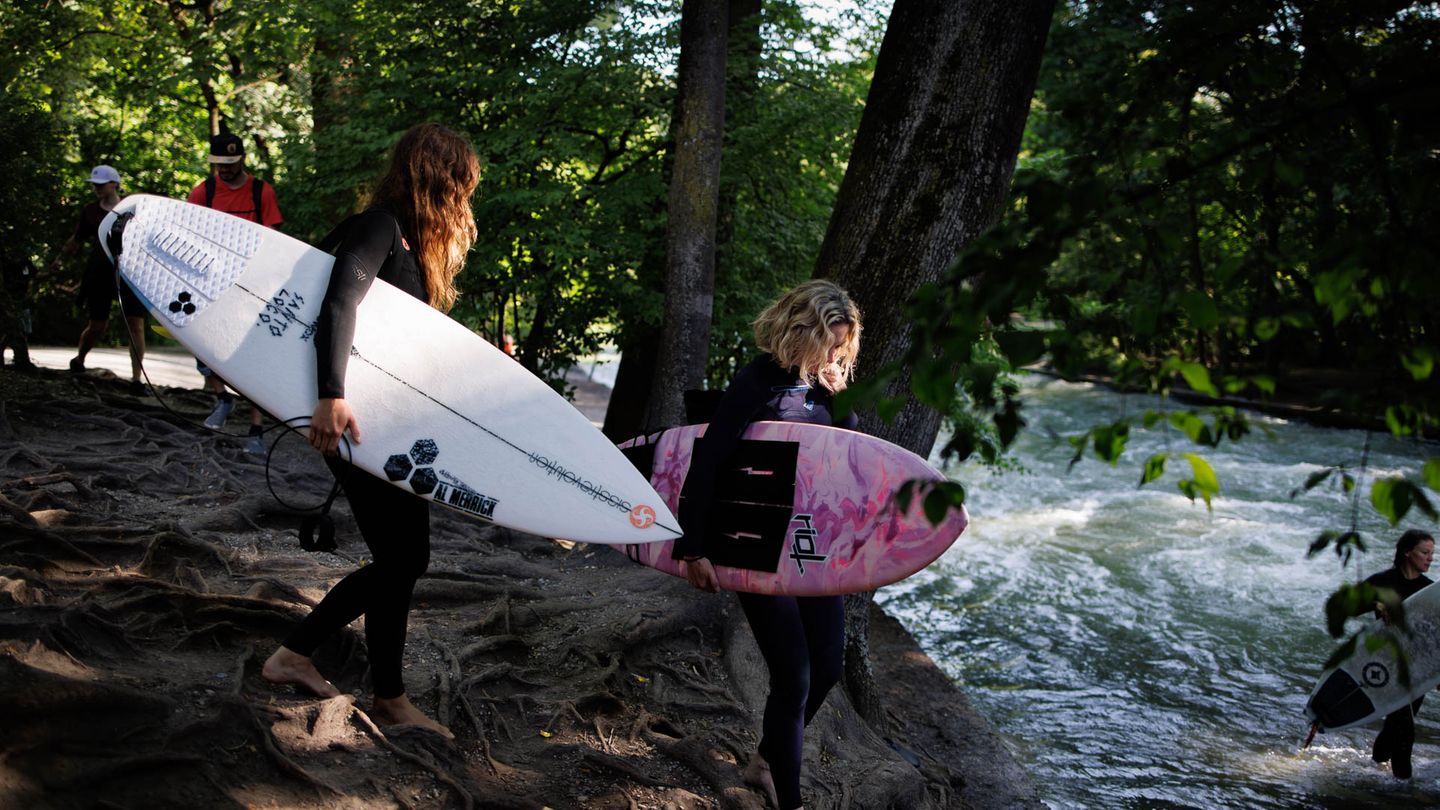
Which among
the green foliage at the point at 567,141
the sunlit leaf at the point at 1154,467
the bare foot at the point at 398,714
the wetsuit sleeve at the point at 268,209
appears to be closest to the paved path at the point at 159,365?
the green foliage at the point at 567,141

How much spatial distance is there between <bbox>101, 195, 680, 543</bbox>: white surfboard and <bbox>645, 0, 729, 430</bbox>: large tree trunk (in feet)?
8.36

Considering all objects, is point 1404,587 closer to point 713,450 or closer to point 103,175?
point 713,450

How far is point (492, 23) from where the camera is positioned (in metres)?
8.00

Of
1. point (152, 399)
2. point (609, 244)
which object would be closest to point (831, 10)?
point (609, 244)

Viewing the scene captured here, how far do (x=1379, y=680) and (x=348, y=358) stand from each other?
5.61 meters

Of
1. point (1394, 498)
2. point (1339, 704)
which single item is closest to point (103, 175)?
point (1394, 498)

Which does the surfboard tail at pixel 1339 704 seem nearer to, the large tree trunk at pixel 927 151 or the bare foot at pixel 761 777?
the large tree trunk at pixel 927 151

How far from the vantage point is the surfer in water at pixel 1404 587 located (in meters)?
5.83

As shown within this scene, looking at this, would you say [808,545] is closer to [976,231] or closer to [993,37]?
[976,231]

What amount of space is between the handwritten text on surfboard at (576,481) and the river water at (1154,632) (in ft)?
4.64

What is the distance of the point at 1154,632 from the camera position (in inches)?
348

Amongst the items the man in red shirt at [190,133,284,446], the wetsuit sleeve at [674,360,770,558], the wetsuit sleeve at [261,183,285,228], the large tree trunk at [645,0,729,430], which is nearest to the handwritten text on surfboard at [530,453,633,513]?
the wetsuit sleeve at [674,360,770,558]

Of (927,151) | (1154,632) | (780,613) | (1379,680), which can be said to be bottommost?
(1154,632)

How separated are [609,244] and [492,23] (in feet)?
6.40
